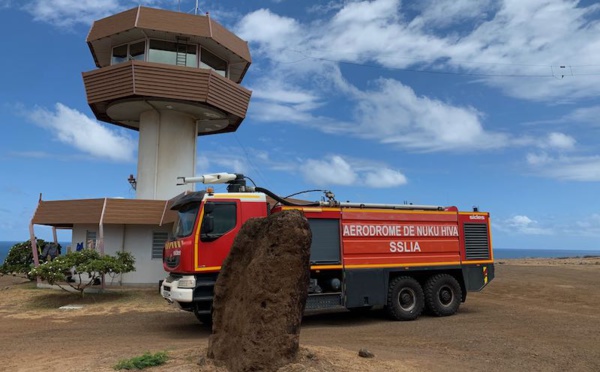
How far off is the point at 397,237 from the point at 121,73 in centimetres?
1562

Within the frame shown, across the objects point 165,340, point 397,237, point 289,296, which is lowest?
point 165,340

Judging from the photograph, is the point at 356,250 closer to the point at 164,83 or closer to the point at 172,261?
the point at 172,261

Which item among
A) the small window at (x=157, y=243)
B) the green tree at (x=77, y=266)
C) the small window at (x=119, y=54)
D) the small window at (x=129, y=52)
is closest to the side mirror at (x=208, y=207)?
the green tree at (x=77, y=266)

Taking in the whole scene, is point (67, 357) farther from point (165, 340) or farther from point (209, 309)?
point (209, 309)

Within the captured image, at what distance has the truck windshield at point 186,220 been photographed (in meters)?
11.1

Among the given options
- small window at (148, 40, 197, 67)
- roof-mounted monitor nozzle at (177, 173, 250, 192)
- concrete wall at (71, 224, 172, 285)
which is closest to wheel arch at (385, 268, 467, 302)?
roof-mounted monitor nozzle at (177, 173, 250, 192)

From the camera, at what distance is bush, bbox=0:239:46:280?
2241cm

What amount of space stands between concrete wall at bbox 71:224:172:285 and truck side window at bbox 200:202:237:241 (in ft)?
36.6

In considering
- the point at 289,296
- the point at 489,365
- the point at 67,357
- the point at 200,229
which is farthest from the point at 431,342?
the point at 67,357

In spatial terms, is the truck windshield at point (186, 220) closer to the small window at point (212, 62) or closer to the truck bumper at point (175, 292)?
the truck bumper at point (175, 292)

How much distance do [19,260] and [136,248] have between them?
21.3 feet

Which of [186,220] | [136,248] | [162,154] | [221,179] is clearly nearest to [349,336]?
[186,220]

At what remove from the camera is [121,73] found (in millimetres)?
21875

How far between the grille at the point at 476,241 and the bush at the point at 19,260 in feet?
63.9
